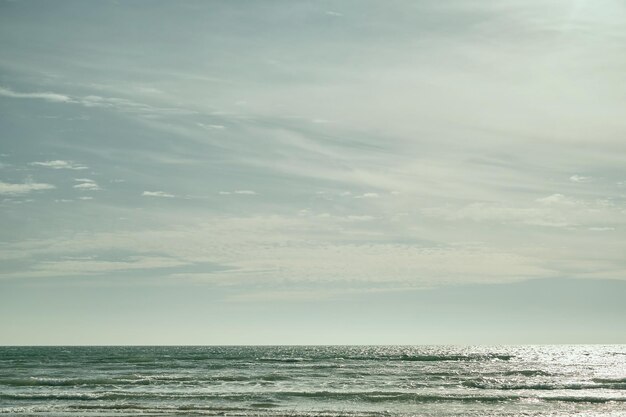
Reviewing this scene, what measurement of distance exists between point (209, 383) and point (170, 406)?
13.6 metres

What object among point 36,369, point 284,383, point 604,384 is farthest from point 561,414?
point 36,369

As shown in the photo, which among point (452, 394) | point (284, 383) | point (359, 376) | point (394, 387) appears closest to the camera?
point (452, 394)

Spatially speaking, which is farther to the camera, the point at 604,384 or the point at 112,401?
the point at 604,384

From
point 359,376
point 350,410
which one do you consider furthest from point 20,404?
point 359,376

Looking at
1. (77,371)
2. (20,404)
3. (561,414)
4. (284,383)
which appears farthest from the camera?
(77,371)

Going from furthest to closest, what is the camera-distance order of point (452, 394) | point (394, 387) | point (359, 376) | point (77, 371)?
point (77, 371) < point (359, 376) < point (394, 387) < point (452, 394)

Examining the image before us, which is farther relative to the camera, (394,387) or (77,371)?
(77,371)

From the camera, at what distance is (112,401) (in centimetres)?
3438

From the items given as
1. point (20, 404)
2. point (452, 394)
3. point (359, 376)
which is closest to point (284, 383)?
point (359, 376)

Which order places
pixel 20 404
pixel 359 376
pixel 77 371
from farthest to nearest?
1. pixel 77 371
2. pixel 359 376
3. pixel 20 404

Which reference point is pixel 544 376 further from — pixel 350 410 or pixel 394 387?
pixel 350 410

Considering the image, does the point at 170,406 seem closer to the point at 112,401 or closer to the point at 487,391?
the point at 112,401

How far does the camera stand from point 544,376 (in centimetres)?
5375

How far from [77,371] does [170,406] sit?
30.7m
